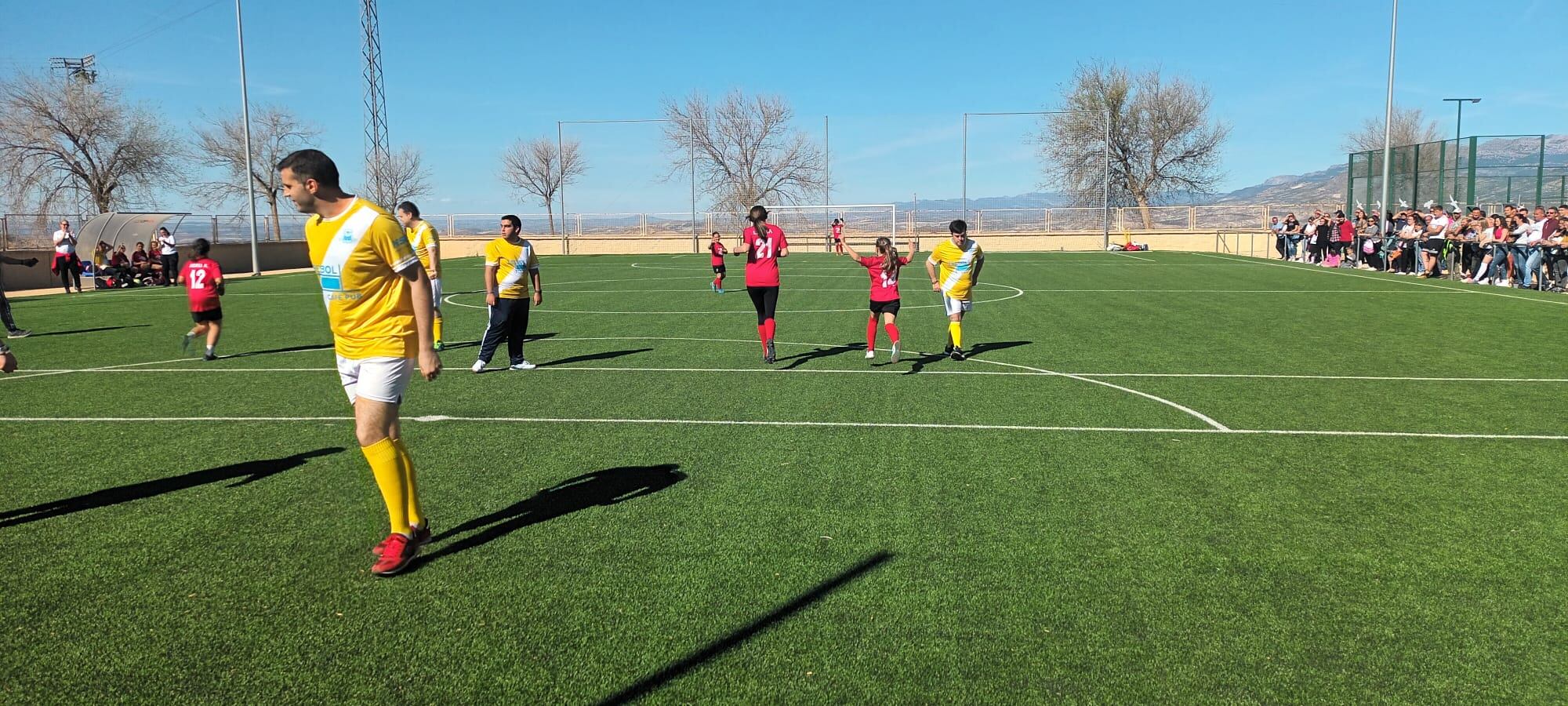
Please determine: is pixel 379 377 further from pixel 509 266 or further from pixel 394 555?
pixel 509 266

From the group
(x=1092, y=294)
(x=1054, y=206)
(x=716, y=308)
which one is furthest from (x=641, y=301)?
(x=1054, y=206)

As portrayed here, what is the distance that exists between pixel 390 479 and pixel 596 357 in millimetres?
7727

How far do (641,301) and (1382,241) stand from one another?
22.5 m

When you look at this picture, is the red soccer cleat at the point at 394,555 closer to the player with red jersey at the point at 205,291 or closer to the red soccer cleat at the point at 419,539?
the red soccer cleat at the point at 419,539

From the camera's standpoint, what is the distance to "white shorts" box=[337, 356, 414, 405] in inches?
192

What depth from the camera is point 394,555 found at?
191 inches

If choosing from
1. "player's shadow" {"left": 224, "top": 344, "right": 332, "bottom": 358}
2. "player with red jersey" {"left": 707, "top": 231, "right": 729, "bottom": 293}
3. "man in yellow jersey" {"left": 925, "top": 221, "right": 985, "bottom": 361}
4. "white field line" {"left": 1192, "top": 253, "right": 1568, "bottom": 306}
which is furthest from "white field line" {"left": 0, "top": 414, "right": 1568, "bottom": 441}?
"player with red jersey" {"left": 707, "top": 231, "right": 729, "bottom": 293}

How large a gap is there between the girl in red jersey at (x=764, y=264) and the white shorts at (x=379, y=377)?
6.63 meters

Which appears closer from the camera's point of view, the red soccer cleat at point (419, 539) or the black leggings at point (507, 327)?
the red soccer cleat at point (419, 539)

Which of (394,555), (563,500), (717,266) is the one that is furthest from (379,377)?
(717,266)

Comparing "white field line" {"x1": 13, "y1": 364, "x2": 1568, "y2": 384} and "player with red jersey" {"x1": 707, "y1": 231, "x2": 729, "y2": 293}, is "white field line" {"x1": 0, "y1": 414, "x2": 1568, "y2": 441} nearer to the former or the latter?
"white field line" {"x1": 13, "y1": 364, "x2": 1568, "y2": 384}

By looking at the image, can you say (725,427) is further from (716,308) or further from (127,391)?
(716,308)

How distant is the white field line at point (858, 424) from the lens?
7.82 meters

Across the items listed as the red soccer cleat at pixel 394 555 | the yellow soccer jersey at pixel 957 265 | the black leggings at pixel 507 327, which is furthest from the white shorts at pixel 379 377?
the yellow soccer jersey at pixel 957 265
